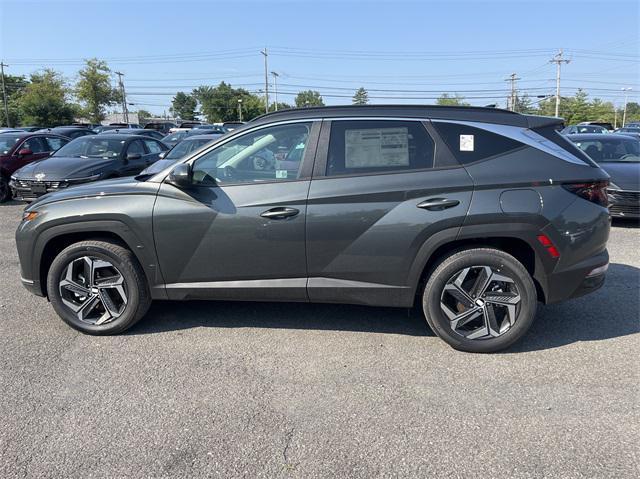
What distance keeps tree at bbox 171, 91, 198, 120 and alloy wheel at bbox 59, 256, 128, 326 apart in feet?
395

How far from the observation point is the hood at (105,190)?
370 centimetres

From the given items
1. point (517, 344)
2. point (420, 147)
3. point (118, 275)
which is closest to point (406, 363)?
point (517, 344)

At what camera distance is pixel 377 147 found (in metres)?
3.53

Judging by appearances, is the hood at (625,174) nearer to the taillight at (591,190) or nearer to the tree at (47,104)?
the taillight at (591,190)

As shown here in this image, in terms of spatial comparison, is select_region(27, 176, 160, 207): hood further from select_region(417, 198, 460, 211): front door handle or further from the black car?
the black car

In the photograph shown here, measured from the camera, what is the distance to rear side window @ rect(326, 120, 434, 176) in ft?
11.4

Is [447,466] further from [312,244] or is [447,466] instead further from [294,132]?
[294,132]

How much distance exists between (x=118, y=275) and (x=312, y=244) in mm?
1668

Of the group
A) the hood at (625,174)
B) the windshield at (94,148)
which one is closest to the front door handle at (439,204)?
the hood at (625,174)

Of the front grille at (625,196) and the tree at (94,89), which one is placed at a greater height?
the tree at (94,89)

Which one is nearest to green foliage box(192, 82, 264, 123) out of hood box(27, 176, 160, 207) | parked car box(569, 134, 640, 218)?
parked car box(569, 134, 640, 218)

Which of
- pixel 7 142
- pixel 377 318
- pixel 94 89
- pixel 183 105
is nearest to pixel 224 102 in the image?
pixel 183 105

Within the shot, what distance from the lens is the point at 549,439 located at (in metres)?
2.55

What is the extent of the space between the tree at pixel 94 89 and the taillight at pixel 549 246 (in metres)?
63.0
